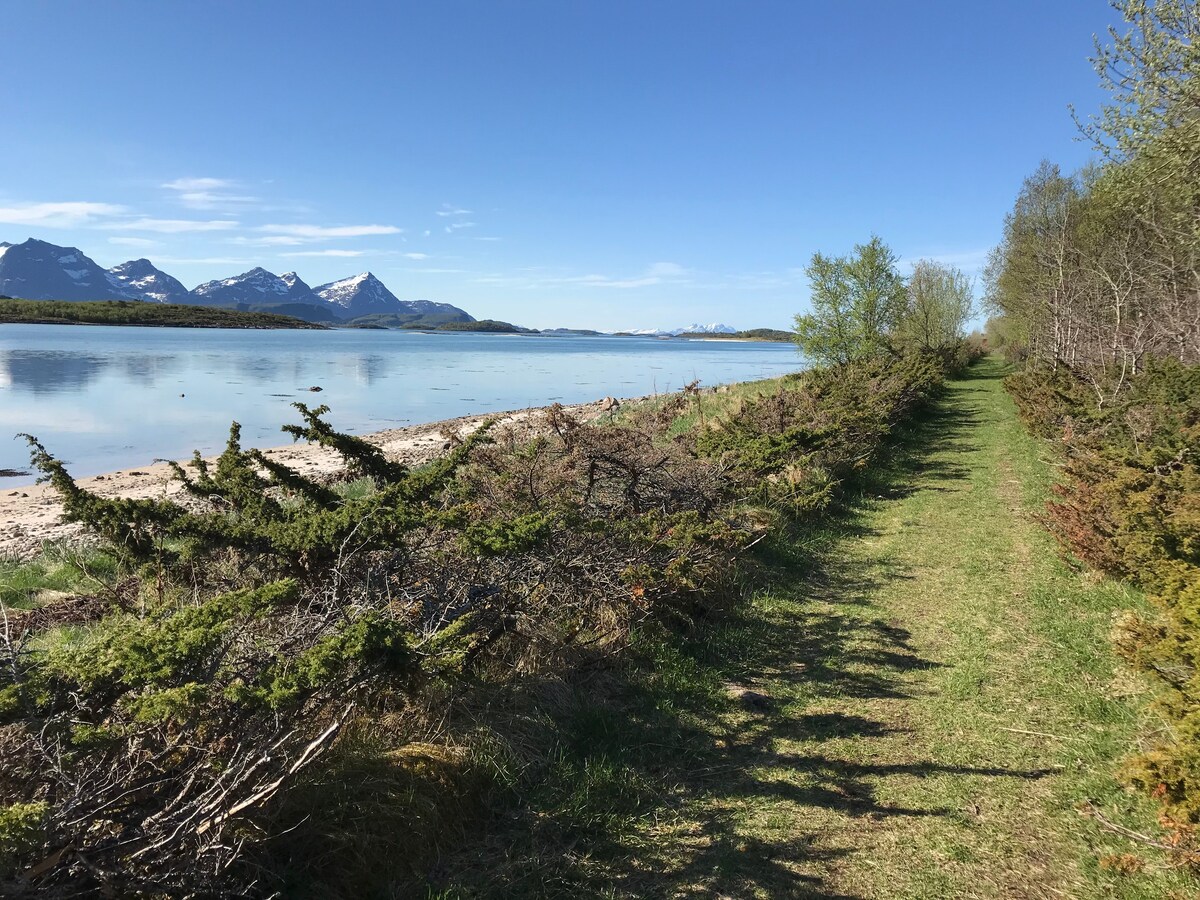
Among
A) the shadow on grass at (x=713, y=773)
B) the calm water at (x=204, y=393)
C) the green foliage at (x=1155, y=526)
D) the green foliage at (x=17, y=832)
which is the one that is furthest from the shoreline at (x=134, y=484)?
the green foliage at (x=1155, y=526)

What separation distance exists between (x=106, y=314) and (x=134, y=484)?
134 metres

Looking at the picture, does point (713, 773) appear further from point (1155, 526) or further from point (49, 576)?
point (49, 576)

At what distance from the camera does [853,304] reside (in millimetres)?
28938

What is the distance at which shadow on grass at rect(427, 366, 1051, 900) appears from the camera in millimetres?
3141

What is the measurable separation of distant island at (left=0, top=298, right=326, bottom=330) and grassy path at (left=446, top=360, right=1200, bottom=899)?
5706 inches

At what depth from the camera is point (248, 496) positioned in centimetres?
530

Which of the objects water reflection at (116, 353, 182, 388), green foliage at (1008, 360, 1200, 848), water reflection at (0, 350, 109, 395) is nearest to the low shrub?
green foliage at (1008, 360, 1200, 848)

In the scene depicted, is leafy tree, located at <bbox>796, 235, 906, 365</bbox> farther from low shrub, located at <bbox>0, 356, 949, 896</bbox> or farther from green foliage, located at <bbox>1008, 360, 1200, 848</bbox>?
low shrub, located at <bbox>0, 356, 949, 896</bbox>

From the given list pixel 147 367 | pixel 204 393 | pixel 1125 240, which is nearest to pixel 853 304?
pixel 1125 240

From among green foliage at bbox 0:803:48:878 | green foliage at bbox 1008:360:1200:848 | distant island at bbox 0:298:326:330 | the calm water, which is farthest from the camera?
distant island at bbox 0:298:326:330

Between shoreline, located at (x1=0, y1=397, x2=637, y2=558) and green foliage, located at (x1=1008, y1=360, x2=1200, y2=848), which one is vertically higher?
green foliage, located at (x1=1008, y1=360, x2=1200, y2=848)

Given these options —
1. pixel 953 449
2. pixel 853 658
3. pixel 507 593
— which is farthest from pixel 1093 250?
pixel 507 593

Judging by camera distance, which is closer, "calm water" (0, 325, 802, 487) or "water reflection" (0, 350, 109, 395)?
"calm water" (0, 325, 802, 487)

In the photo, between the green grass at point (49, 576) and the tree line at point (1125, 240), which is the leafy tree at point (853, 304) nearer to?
the tree line at point (1125, 240)
